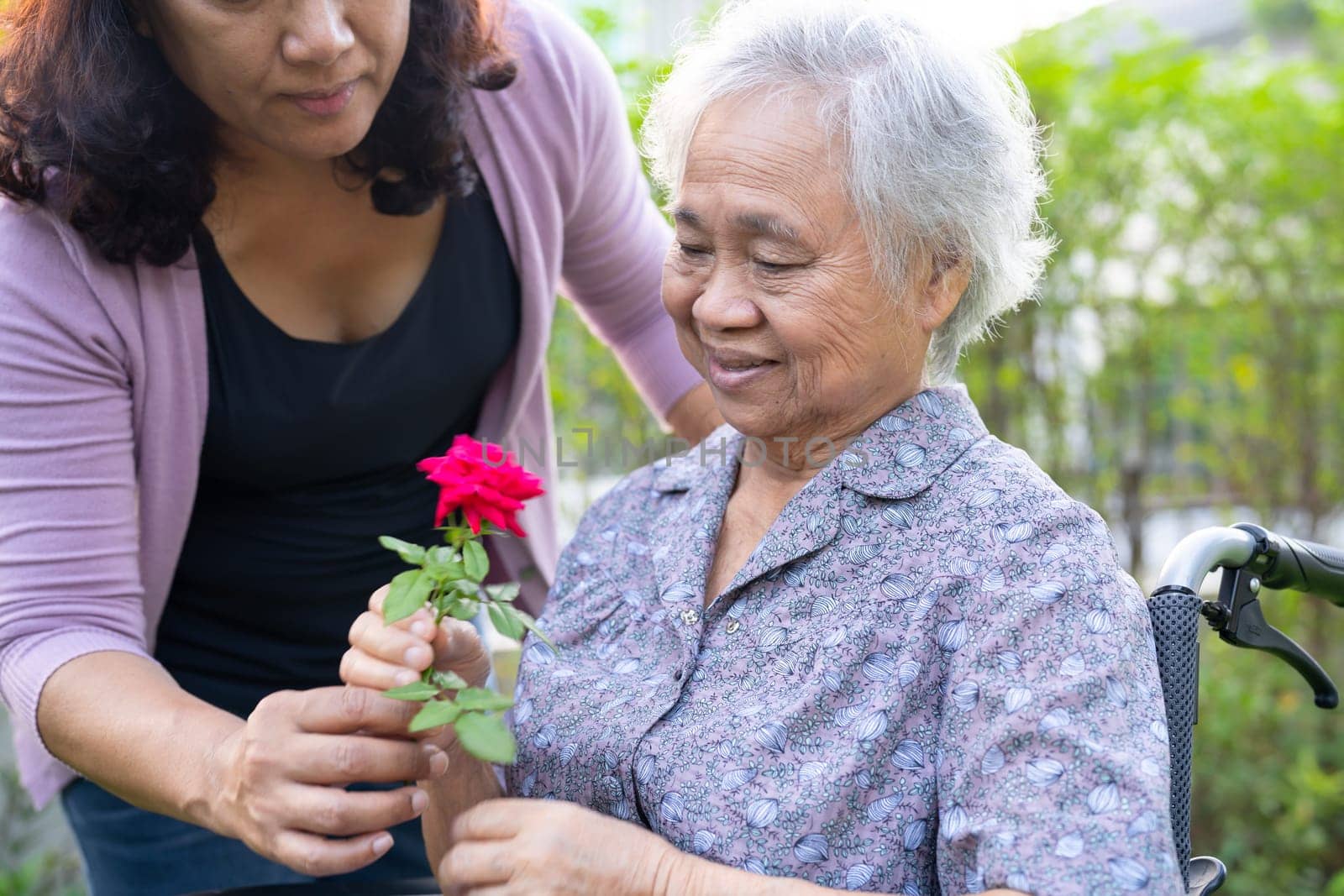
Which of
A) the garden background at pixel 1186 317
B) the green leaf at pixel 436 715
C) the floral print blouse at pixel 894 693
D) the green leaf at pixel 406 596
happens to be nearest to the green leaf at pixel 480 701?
the green leaf at pixel 436 715

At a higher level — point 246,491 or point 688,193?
point 688,193

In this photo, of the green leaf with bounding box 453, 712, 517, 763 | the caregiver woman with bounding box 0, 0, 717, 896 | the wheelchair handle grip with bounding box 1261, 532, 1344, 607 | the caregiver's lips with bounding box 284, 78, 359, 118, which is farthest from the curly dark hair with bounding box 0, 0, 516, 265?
the wheelchair handle grip with bounding box 1261, 532, 1344, 607

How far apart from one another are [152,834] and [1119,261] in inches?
160

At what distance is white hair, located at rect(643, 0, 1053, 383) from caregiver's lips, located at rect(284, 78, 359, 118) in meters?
0.45

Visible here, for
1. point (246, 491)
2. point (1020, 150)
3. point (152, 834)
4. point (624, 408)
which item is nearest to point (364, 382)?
point (246, 491)

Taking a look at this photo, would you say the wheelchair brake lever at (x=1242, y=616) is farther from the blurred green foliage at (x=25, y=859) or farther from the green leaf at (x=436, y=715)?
the blurred green foliage at (x=25, y=859)

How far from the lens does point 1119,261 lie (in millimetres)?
5023

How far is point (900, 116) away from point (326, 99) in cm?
78

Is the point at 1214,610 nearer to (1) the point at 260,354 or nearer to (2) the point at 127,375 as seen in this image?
(1) the point at 260,354

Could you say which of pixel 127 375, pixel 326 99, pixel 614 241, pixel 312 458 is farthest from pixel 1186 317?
pixel 127 375

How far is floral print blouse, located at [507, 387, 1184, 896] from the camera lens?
1424 millimetres

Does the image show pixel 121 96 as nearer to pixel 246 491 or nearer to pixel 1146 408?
pixel 246 491

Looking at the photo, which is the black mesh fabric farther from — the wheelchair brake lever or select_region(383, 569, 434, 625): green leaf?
select_region(383, 569, 434, 625): green leaf

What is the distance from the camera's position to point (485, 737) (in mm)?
1385
